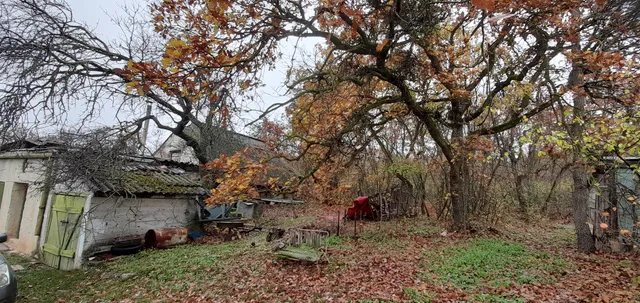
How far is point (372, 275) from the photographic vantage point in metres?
6.61

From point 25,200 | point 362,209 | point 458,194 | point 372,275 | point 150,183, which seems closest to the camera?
point 372,275

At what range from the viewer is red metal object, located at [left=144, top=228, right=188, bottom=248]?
10859 millimetres

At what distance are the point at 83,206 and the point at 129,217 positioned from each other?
1428 millimetres

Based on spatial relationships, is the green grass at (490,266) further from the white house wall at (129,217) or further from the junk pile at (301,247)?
the white house wall at (129,217)

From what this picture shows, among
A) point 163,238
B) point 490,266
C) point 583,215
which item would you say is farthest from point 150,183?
point 583,215

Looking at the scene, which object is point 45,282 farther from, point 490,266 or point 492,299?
point 490,266

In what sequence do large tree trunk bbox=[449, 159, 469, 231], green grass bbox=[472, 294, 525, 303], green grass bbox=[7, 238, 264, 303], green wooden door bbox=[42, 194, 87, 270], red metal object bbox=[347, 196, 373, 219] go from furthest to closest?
red metal object bbox=[347, 196, 373, 219] → large tree trunk bbox=[449, 159, 469, 231] → green wooden door bbox=[42, 194, 87, 270] → green grass bbox=[7, 238, 264, 303] → green grass bbox=[472, 294, 525, 303]

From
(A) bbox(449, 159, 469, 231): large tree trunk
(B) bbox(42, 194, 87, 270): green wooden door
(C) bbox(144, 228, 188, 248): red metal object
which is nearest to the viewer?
(B) bbox(42, 194, 87, 270): green wooden door

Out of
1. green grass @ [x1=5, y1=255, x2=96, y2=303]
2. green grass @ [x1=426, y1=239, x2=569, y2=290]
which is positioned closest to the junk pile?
green grass @ [x1=426, y1=239, x2=569, y2=290]

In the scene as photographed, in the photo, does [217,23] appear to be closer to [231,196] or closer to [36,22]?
[36,22]

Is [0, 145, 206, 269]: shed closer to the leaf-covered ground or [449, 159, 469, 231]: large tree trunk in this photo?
the leaf-covered ground

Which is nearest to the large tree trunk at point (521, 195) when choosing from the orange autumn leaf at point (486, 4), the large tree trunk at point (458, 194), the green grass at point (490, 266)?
the large tree trunk at point (458, 194)

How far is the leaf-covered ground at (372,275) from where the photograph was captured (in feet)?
→ 17.8

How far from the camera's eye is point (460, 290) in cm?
545
